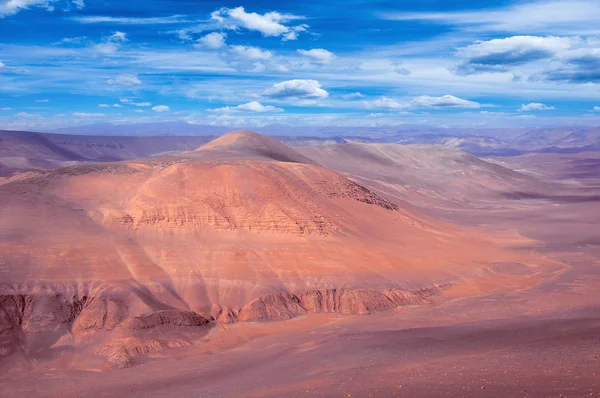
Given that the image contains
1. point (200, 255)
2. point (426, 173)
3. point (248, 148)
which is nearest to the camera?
point (200, 255)

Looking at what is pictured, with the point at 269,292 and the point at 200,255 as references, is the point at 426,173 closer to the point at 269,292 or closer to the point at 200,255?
the point at 200,255

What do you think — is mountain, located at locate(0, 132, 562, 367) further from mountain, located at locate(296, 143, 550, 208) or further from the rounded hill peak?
mountain, located at locate(296, 143, 550, 208)

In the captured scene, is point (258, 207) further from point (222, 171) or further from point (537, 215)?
point (537, 215)

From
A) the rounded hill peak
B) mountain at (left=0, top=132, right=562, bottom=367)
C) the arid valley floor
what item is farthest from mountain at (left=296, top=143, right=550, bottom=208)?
mountain at (left=0, top=132, right=562, bottom=367)

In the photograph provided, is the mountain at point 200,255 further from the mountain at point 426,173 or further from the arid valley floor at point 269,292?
the mountain at point 426,173

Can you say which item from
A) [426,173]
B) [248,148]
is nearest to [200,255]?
[248,148]

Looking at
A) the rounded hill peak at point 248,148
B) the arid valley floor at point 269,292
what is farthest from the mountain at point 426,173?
the arid valley floor at point 269,292

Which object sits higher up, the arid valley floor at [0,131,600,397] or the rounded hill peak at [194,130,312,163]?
the rounded hill peak at [194,130,312,163]
